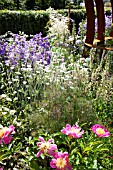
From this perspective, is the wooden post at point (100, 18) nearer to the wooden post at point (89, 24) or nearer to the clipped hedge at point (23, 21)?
the wooden post at point (89, 24)

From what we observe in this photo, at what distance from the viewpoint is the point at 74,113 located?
3346mm

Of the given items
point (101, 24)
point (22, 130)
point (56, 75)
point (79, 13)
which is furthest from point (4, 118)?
point (79, 13)

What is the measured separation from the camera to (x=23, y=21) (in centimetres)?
1287

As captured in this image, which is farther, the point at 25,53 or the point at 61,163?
the point at 25,53

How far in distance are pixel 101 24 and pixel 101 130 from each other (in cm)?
384

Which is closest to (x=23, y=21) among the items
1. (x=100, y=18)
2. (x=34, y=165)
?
(x=100, y=18)

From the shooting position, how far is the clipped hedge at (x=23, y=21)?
1258 centimetres

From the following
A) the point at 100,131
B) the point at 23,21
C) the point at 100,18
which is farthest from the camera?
the point at 23,21

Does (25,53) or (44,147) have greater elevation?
(25,53)

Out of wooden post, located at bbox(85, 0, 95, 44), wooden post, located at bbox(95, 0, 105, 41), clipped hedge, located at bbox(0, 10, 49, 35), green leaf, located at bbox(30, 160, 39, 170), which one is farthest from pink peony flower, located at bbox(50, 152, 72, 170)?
clipped hedge, located at bbox(0, 10, 49, 35)

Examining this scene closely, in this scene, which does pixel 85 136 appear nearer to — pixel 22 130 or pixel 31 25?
pixel 22 130

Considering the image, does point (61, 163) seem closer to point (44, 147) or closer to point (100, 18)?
point (44, 147)

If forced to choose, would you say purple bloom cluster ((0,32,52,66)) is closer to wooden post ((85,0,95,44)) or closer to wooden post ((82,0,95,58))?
wooden post ((82,0,95,58))

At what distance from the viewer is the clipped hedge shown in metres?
12.6
